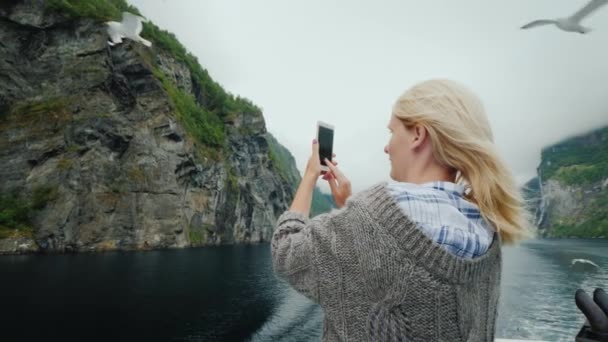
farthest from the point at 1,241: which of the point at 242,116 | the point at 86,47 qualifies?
the point at 242,116

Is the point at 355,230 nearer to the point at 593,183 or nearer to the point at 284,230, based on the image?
the point at 284,230

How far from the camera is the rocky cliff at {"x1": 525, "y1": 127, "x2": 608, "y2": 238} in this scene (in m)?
144

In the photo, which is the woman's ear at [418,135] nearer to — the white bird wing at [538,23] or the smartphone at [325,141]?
the smartphone at [325,141]

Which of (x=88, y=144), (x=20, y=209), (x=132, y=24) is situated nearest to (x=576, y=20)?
(x=88, y=144)

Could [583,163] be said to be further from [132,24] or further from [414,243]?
[414,243]

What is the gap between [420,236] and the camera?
3.58 ft

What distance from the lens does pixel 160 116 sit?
5775cm

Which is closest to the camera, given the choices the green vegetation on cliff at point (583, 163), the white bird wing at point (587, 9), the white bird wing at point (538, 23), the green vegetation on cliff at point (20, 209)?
the white bird wing at point (587, 9)

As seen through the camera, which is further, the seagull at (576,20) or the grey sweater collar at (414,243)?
the seagull at (576,20)

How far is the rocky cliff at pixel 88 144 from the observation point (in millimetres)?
46438

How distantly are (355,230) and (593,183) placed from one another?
611ft

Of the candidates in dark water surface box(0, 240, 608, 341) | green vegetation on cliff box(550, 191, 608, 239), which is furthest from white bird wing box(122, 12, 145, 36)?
green vegetation on cliff box(550, 191, 608, 239)

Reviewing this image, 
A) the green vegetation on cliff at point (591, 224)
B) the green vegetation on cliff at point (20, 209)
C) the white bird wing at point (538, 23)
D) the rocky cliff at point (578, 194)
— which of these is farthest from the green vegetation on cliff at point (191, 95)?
the green vegetation on cliff at point (591, 224)

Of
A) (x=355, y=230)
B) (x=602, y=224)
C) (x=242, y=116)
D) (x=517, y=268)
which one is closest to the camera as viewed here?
(x=355, y=230)
